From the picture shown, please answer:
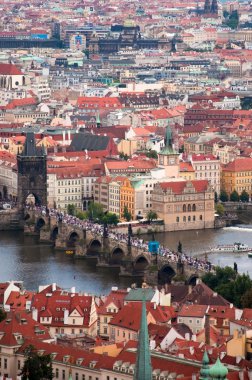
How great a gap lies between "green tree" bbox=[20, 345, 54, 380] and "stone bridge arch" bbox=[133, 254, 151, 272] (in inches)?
663

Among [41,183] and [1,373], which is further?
[41,183]

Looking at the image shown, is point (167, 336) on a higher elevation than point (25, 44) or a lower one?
higher

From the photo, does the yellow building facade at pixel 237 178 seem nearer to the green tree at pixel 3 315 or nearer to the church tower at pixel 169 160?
the church tower at pixel 169 160

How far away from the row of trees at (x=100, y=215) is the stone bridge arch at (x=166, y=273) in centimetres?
796

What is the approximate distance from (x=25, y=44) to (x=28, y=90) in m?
29.6

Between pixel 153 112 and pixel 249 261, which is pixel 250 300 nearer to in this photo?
pixel 249 261

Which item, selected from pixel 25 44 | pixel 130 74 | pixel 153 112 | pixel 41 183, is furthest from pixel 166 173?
pixel 25 44

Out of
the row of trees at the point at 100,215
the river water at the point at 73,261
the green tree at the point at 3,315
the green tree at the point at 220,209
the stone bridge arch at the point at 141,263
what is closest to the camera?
the green tree at the point at 3,315

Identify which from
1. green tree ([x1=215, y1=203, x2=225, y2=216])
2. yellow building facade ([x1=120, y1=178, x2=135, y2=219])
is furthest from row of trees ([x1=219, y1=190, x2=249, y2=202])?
yellow building facade ([x1=120, y1=178, x2=135, y2=219])

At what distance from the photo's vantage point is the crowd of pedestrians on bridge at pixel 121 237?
49.7 meters

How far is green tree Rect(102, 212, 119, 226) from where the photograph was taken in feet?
193

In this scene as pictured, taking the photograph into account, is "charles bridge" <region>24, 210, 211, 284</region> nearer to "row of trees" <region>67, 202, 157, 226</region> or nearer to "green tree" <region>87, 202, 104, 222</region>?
"row of trees" <region>67, 202, 157, 226</region>

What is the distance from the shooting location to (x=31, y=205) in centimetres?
6134

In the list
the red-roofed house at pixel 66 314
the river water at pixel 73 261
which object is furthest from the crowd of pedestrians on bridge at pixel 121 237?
the red-roofed house at pixel 66 314
